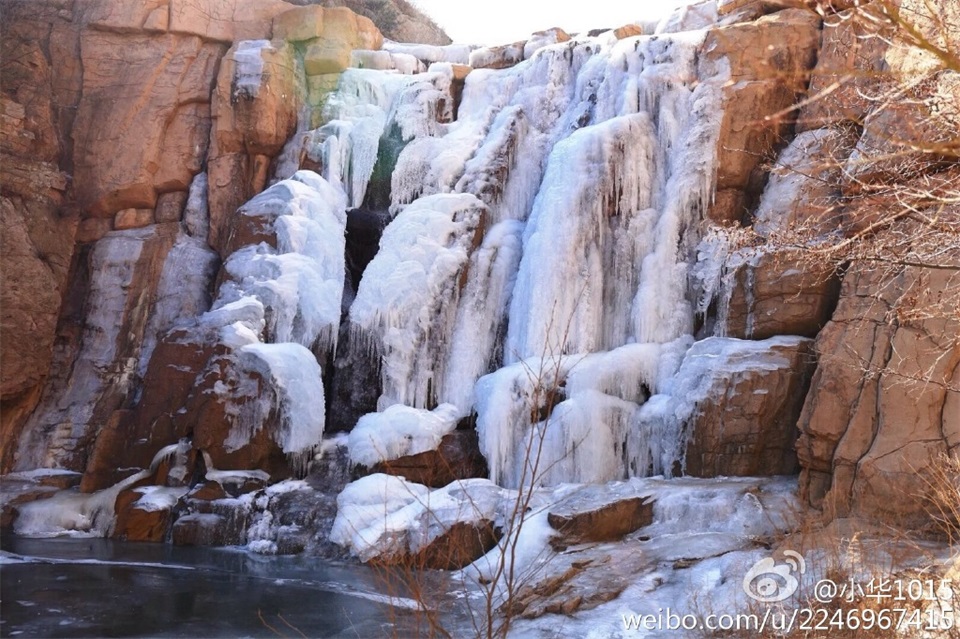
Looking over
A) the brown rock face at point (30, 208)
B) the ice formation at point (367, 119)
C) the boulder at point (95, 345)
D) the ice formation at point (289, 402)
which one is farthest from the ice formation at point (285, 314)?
the brown rock face at point (30, 208)

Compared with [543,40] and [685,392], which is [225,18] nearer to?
[543,40]

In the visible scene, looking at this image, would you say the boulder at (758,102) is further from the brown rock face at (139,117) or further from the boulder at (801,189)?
the brown rock face at (139,117)

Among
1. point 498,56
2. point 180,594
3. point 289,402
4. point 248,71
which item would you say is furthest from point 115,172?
point 180,594

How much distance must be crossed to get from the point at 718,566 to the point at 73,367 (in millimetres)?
11975

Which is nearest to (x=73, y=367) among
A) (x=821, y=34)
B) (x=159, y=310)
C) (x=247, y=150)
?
(x=159, y=310)

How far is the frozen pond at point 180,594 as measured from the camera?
22.5ft

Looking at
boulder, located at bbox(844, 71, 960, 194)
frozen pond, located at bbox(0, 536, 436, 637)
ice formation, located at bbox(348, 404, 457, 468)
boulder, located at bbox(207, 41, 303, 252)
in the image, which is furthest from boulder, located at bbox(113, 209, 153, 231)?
boulder, located at bbox(844, 71, 960, 194)

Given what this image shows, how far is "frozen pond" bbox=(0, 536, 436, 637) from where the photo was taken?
6844mm

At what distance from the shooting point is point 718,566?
23.3 ft

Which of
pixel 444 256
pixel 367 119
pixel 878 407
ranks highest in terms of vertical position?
pixel 367 119

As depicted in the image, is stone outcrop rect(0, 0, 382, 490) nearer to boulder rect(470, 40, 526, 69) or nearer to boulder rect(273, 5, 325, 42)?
boulder rect(273, 5, 325, 42)

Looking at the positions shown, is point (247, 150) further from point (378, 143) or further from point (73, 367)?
point (73, 367)


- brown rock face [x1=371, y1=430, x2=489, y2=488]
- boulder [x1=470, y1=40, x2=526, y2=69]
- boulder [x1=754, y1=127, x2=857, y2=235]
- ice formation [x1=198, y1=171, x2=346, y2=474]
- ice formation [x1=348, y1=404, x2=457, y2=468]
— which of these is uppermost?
boulder [x1=470, y1=40, x2=526, y2=69]

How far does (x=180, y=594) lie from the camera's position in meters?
7.95
